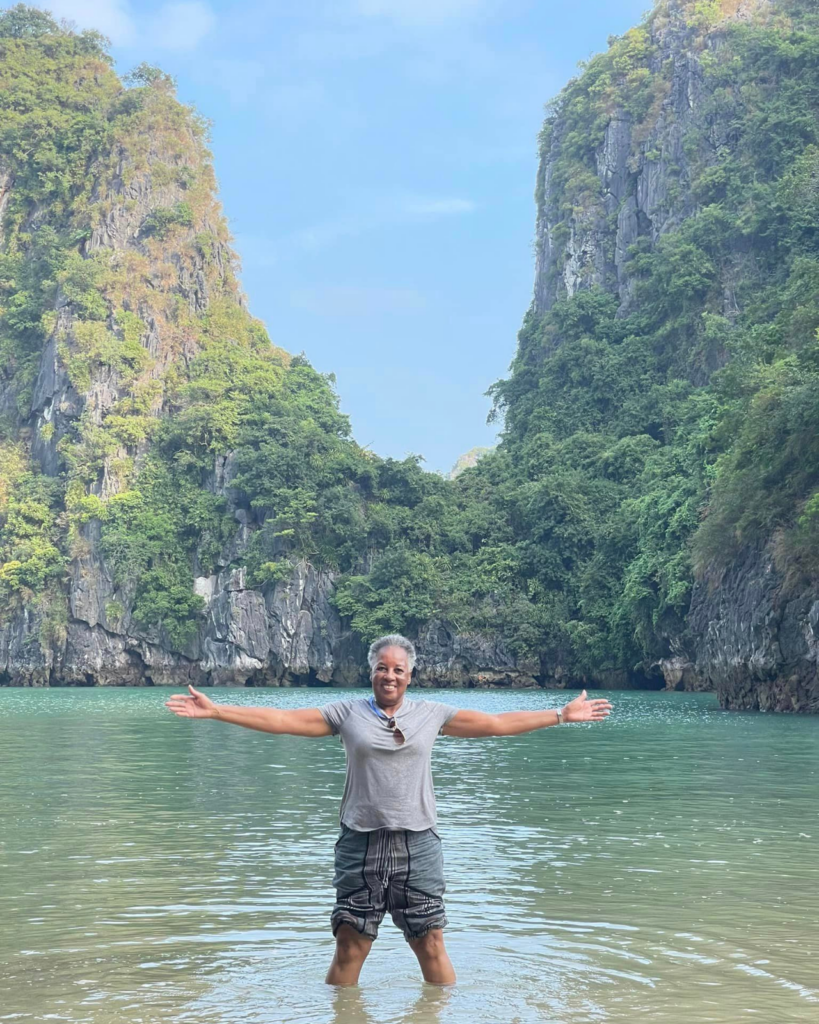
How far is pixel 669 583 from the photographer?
43531mm

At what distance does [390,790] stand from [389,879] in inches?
15.0

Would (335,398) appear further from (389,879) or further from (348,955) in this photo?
(389,879)

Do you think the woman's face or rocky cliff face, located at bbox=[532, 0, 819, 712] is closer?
the woman's face

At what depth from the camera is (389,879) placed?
18.7ft

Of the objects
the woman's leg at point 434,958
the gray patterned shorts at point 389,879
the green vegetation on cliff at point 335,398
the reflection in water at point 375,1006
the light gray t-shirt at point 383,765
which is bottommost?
the reflection in water at point 375,1006

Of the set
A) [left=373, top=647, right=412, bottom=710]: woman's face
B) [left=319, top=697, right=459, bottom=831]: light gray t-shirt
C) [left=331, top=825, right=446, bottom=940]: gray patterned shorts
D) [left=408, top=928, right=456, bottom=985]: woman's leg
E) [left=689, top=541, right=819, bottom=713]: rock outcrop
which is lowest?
[left=408, top=928, right=456, bottom=985]: woman's leg

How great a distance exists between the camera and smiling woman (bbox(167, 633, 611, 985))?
564 cm

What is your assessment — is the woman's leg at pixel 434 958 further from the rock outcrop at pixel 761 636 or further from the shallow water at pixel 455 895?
the rock outcrop at pixel 761 636

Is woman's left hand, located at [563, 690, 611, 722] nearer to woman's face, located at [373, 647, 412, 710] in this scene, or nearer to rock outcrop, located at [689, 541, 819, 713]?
woman's face, located at [373, 647, 412, 710]

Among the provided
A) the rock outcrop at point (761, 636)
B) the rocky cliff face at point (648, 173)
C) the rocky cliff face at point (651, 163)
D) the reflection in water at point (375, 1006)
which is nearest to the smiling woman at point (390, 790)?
the reflection in water at point (375, 1006)

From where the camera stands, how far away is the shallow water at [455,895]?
6.16 m

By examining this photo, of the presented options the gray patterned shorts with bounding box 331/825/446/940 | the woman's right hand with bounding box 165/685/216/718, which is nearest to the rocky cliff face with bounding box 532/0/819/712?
the gray patterned shorts with bounding box 331/825/446/940

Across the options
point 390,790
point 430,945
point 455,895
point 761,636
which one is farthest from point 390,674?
point 761,636

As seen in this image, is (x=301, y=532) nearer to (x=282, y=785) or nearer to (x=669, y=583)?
(x=669, y=583)
